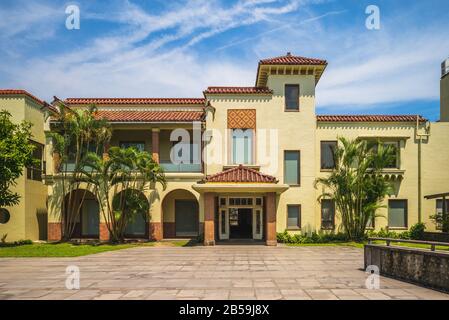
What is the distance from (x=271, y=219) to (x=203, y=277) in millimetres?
11409

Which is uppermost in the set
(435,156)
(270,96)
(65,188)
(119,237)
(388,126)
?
(270,96)

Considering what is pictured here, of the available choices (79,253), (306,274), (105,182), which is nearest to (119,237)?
(105,182)

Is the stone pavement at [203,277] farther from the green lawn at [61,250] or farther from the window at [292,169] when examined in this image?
the window at [292,169]

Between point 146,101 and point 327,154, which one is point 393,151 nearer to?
point 327,154

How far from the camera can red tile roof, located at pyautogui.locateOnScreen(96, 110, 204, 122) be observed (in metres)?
27.7

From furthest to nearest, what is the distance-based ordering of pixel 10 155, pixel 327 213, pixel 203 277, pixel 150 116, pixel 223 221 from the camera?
pixel 150 116 < pixel 327 213 < pixel 223 221 < pixel 10 155 < pixel 203 277

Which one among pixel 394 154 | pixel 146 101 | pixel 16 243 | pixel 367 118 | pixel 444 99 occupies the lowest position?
pixel 16 243

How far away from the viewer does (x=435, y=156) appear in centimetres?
2900

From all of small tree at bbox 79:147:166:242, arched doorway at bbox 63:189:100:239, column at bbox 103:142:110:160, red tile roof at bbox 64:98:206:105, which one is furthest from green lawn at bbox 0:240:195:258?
red tile roof at bbox 64:98:206:105

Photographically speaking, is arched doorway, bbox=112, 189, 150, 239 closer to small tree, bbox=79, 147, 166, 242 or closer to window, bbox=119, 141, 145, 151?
small tree, bbox=79, 147, 166, 242

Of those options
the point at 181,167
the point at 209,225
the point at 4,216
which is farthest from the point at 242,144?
the point at 4,216

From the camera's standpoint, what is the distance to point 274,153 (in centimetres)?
2788
